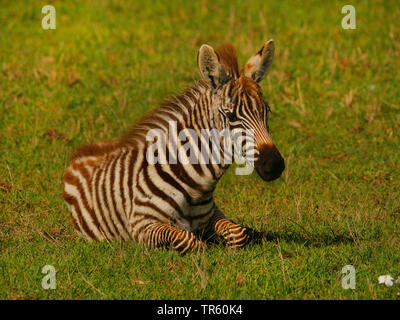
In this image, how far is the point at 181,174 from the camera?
24.0 ft

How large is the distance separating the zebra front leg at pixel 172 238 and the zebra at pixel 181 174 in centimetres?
1

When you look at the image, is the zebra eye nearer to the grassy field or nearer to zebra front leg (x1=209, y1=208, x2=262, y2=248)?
zebra front leg (x1=209, y1=208, x2=262, y2=248)

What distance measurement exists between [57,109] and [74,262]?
5.59 m

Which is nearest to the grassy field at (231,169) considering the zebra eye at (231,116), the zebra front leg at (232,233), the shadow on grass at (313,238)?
the shadow on grass at (313,238)

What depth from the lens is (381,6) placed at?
53.6ft

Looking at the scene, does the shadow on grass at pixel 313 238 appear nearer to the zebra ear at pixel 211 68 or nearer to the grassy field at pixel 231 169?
the grassy field at pixel 231 169

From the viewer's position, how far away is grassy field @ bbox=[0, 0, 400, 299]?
684cm

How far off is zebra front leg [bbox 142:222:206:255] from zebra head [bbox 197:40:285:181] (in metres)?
1.12

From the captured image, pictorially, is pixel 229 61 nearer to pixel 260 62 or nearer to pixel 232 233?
pixel 260 62

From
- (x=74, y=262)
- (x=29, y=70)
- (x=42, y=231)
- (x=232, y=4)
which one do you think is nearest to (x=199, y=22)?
(x=232, y=4)

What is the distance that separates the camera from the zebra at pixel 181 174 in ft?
22.8

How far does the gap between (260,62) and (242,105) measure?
746mm

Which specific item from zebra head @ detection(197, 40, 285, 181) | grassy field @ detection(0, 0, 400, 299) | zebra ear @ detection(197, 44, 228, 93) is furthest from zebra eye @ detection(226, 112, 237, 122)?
grassy field @ detection(0, 0, 400, 299)

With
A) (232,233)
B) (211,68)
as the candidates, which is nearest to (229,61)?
(211,68)
